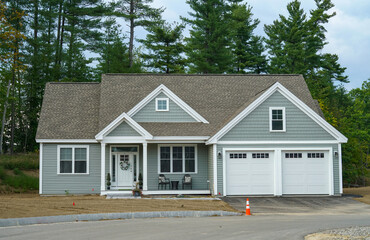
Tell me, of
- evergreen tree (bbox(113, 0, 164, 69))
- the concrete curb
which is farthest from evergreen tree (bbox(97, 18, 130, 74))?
the concrete curb

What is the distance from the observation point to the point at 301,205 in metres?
21.7

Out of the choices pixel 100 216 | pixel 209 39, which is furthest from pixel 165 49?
pixel 100 216

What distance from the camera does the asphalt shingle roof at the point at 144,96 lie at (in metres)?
26.2

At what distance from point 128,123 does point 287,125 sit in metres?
8.08

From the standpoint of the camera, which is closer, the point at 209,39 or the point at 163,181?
the point at 163,181

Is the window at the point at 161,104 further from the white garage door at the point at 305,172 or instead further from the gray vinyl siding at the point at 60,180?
the white garage door at the point at 305,172

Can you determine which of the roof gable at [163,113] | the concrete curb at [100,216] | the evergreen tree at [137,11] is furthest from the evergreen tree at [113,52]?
the concrete curb at [100,216]

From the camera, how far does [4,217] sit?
54.0 ft

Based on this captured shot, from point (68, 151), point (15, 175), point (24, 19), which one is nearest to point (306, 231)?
point (68, 151)

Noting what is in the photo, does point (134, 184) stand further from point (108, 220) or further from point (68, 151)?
point (108, 220)

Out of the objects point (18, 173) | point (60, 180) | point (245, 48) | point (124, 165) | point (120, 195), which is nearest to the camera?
point (120, 195)

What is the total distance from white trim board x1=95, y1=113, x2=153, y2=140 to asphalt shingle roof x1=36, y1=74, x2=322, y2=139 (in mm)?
875

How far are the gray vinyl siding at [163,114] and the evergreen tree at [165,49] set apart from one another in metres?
21.4

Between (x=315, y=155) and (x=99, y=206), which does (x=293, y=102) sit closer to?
(x=315, y=155)
